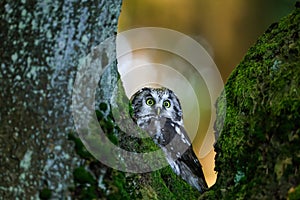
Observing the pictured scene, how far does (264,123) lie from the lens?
6.23ft

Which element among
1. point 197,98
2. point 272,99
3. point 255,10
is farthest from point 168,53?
point 272,99

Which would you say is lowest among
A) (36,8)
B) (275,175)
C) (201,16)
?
(275,175)

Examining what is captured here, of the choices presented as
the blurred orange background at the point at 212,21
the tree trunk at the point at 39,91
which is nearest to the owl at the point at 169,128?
the blurred orange background at the point at 212,21

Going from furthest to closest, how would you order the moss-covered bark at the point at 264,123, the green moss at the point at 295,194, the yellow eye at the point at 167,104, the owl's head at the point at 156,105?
1. the yellow eye at the point at 167,104
2. the owl's head at the point at 156,105
3. the moss-covered bark at the point at 264,123
4. the green moss at the point at 295,194

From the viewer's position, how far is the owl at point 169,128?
3262 millimetres

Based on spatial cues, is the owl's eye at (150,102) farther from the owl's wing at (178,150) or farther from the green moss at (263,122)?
the green moss at (263,122)

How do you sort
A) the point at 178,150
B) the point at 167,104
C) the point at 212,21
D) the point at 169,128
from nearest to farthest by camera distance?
the point at 178,150, the point at 169,128, the point at 167,104, the point at 212,21

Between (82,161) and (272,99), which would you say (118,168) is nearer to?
(82,161)

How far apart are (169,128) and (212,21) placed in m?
1.17

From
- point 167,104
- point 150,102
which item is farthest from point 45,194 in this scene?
point 167,104

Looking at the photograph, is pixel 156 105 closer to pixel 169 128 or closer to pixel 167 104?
pixel 167 104

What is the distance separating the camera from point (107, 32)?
5.82ft

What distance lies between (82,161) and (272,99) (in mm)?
792

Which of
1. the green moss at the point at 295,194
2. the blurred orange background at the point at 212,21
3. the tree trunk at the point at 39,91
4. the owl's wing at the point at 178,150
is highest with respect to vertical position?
the blurred orange background at the point at 212,21
